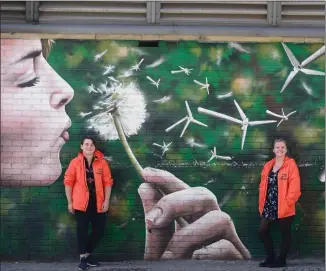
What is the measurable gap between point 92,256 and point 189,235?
1.25 meters

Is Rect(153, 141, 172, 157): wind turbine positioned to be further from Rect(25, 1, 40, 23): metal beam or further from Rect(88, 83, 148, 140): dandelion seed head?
Rect(25, 1, 40, 23): metal beam

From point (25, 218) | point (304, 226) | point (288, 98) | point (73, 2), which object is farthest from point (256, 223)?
point (73, 2)

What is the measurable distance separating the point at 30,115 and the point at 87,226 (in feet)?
5.21

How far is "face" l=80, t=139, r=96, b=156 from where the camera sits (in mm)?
8984

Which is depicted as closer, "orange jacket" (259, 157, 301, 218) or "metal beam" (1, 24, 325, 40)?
"orange jacket" (259, 157, 301, 218)

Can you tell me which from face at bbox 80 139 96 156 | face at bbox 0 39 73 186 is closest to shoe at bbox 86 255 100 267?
face at bbox 0 39 73 186

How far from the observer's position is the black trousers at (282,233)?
8.96m

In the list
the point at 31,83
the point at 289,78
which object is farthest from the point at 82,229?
the point at 289,78

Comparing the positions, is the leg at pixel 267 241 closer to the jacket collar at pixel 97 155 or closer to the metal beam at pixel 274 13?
the jacket collar at pixel 97 155

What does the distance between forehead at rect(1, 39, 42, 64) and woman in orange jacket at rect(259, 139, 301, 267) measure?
10.6ft

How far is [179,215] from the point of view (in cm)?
938

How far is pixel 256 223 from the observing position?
30.7 feet

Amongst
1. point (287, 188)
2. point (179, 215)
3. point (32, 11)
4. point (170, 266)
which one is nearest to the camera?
point (287, 188)

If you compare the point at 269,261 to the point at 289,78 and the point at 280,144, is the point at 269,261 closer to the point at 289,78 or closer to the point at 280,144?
the point at 280,144
